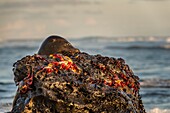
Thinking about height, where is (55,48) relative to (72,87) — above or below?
above

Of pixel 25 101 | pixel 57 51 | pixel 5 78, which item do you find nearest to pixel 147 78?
pixel 5 78

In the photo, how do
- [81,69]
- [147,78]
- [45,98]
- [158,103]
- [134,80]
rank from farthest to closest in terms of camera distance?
[147,78] → [158,103] → [134,80] → [81,69] → [45,98]

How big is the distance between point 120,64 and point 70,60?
81 cm

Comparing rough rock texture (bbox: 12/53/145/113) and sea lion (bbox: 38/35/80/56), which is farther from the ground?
sea lion (bbox: 38/35/80/56)

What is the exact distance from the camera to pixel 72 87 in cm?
565

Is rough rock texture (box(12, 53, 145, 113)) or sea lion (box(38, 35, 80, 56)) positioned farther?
sea lion (box(38, 35, 80, 56))

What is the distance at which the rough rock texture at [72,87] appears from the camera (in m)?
5.54

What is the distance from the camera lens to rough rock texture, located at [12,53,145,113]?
5.54 m

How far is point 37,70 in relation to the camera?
19.0 feet

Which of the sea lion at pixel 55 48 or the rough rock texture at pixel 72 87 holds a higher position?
the sea lion at pixel 55 48

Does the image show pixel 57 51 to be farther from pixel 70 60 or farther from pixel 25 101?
pixel 25 101

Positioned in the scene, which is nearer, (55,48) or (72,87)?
(72,87)

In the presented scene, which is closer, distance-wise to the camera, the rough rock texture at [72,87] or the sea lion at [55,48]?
the rough rock texture at [72,87]

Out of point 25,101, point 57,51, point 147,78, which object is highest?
point 147,78
